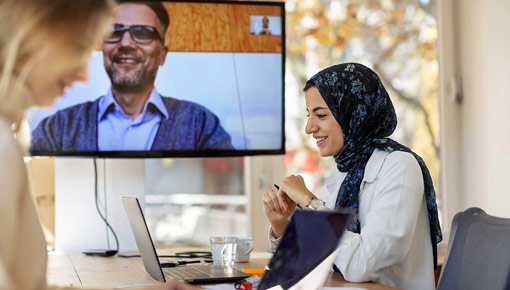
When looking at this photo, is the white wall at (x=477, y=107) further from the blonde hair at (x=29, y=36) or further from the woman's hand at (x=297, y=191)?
the blonde hair at (x=29, y=36)

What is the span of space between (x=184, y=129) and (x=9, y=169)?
7.29ft

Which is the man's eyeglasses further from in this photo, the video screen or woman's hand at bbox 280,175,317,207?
woman's hand at bbox 280,175,317,207

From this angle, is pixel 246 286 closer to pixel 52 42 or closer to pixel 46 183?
pixel 52 42

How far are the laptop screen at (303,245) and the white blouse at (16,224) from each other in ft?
1.62

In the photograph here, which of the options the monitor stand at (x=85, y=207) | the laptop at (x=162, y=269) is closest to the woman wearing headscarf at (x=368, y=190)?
the laptop at (x=162, y=269)

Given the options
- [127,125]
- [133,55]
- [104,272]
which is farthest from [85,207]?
[104,272]

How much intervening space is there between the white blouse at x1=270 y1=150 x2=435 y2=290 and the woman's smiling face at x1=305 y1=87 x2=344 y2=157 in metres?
0.17

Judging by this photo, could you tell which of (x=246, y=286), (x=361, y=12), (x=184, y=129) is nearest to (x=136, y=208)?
(x=246, y=286)

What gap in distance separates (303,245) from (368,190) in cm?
84

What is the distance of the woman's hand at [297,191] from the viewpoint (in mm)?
2301

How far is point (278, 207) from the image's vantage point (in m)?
2.47

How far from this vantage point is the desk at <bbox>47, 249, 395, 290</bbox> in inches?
84.1

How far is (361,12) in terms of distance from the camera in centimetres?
479

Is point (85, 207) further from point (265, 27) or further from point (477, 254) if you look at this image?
point (477, 254)
